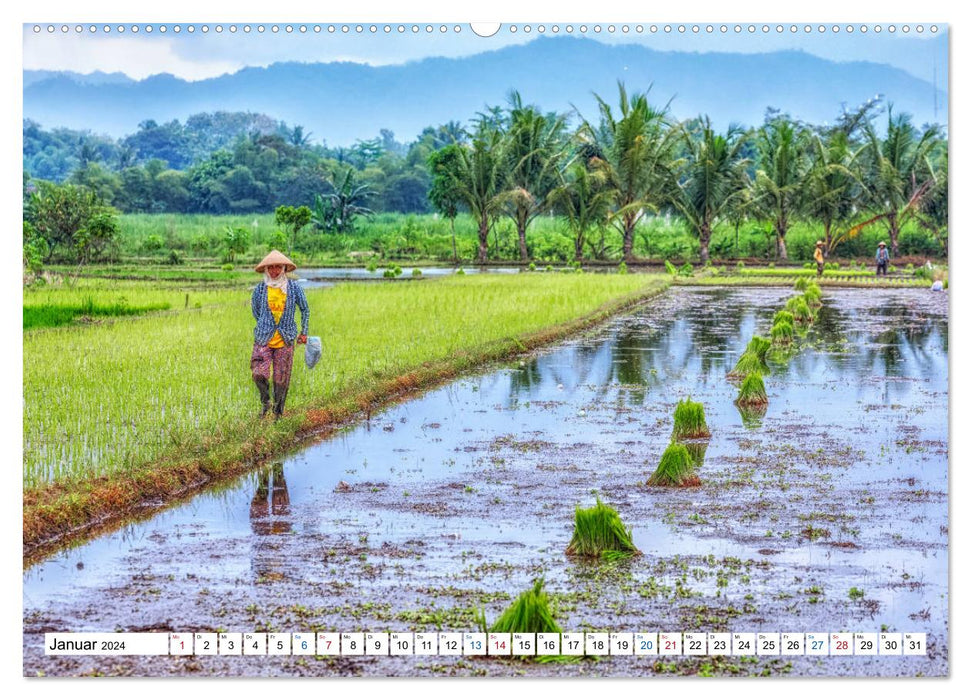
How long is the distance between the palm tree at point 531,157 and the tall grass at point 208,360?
1726 mm

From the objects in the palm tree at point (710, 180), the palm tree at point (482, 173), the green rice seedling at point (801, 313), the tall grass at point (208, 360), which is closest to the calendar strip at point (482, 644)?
the tall grass at point (208, 360)

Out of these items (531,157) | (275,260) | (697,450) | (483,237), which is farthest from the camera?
(483,237)

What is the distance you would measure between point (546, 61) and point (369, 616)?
7.30 ft

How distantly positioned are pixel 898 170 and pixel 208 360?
16.5 ft

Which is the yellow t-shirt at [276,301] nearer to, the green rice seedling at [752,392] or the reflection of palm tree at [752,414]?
the reflection of palm tree at [752,414]

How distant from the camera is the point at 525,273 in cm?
1461

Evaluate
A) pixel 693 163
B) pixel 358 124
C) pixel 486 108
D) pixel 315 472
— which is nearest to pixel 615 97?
pixel 486 108

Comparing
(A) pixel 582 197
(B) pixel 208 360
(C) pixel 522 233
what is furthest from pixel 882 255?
(B) pixel 208 360

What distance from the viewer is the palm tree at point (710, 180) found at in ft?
31.0

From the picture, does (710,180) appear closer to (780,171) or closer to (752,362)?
(752,362)

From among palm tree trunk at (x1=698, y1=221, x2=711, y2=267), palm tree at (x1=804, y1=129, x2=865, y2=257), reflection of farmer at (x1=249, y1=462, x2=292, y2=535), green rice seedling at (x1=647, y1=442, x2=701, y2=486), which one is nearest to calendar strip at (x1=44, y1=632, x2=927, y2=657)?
reflection of farmer at (x1=249, y1=462, x2=292, y2=535)

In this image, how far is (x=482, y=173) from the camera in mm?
8312

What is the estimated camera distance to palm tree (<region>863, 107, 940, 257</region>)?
21.1 feet

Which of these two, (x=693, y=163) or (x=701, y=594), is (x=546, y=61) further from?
(x=693, y=163)
